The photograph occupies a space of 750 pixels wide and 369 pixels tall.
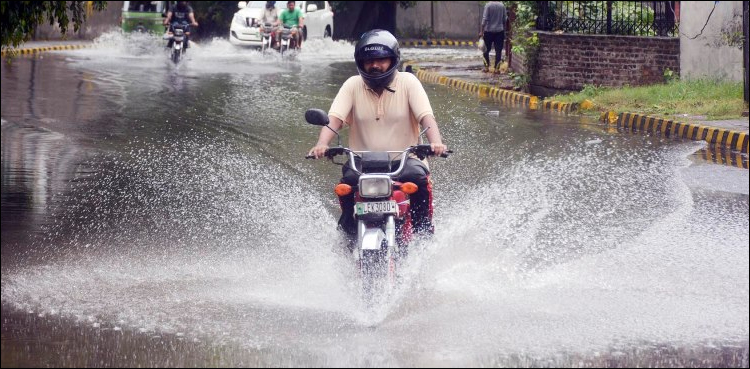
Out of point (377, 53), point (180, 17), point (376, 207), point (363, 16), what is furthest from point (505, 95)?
point (363, 16)

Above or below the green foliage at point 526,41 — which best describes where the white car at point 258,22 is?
above

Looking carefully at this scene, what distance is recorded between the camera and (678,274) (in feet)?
26.9

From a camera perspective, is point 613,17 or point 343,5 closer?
point 613,17

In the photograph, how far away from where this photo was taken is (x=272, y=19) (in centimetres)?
3484

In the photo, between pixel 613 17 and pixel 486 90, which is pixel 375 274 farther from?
pixel 486 90

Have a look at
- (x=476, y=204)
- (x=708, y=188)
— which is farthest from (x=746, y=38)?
(x=476, y=204)

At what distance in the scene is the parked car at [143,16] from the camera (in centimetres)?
3634

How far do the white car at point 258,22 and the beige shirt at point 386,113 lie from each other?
27921 mm

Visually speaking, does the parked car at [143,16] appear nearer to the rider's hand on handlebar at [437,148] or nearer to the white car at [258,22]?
the white car at [258,22]

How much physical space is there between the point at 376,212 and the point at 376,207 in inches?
1.2

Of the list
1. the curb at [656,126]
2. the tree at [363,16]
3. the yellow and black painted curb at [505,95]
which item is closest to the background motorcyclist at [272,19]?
the yellow and black painted curb at [505,95]

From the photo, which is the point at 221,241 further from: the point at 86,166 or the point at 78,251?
the point at 86,166

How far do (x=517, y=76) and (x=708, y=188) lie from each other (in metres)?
12.5

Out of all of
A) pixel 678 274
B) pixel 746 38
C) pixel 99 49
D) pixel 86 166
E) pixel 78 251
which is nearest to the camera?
pixel 678 274
